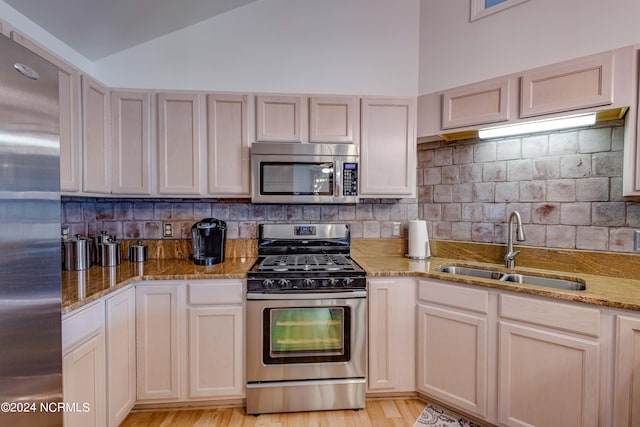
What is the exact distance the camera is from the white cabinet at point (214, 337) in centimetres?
194

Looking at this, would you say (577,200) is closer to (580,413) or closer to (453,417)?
(580,413)

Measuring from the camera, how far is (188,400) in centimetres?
196

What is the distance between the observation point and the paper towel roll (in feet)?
8.07

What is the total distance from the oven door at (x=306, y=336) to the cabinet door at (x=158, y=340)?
464mm

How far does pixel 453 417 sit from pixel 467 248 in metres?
1.17

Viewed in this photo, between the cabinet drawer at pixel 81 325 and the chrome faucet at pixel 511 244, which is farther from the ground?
the chrome faucet at pixel 511 244

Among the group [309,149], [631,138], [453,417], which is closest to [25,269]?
[309,149]

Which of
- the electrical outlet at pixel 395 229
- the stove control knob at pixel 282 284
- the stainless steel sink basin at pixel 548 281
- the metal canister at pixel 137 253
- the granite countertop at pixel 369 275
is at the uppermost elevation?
the electrical outlet at pixel 395 229

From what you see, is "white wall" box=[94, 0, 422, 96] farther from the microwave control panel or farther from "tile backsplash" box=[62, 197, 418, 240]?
"tile backsplash" box=[62, 197, 418, 240]

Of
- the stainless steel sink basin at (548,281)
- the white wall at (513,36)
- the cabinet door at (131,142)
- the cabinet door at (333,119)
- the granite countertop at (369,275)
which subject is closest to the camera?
the granite countertop at (369,275)

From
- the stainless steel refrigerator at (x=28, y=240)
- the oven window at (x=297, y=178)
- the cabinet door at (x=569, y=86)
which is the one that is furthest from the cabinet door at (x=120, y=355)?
the cabinet door at (x=569, y=86)

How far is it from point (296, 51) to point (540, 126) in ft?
6.18

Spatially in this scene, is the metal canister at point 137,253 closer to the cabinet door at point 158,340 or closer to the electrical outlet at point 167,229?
Result: the electrical outlet at point 167,229

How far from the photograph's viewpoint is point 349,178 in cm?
224
